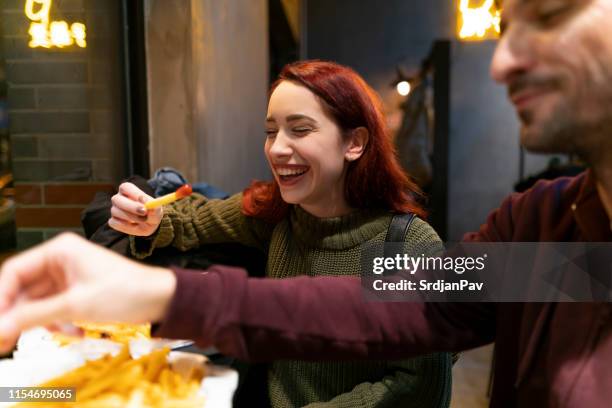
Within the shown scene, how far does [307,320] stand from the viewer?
72cm

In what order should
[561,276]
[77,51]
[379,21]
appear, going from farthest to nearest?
[379,21]
[77,51]
[561,276]

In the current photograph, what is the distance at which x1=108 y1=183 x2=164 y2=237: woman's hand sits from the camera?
3.86 feet

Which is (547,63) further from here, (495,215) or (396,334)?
(396,334)

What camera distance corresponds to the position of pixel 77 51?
1.18 meters

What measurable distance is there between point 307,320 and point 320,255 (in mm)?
481

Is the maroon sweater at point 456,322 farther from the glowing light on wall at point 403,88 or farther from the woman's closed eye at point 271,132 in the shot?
the glowing light on wall at point 403,88

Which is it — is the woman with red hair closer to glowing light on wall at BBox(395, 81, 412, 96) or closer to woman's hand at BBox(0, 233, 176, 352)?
woman's hand at BBox(0, 233, 176, 352)

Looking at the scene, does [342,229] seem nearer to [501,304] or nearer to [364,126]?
[364,126]

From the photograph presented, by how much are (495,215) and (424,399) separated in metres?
0.44

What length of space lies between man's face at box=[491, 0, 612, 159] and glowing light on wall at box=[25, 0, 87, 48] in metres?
0.91

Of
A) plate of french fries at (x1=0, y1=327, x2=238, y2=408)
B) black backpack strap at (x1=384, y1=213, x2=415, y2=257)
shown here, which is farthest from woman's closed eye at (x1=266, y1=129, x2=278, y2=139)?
plate of french fries at (x1=0, y1=327, x2=238, y2=408)

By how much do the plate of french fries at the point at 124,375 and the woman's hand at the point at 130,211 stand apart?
44 centimetres

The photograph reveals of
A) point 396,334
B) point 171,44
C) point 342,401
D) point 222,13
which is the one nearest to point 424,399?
A: point 342,401

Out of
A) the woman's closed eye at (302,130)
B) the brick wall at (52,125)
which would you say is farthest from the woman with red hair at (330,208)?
the brick wall at (52,125)
